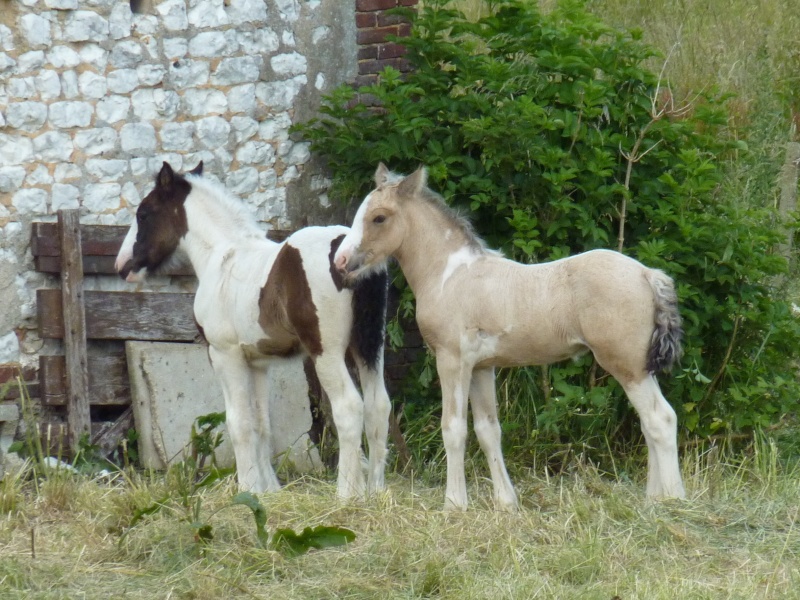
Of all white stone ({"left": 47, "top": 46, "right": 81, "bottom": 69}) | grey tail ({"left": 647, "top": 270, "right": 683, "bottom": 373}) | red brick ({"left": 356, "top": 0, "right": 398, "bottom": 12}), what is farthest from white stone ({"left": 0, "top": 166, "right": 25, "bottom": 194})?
grey tail ({"left": 647, "top": 270, "right": 683, "bottom": 373})

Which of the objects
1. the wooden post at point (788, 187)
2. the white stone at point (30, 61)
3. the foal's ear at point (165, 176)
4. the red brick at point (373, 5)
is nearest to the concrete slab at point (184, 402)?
the foal's ear at point (165, 176)

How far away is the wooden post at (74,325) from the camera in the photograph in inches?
277

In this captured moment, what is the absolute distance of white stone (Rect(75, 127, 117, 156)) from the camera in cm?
719

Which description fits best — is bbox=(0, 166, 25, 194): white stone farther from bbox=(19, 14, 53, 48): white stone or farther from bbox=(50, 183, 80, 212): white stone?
bbox=(19, 14, 53, 48): white stone

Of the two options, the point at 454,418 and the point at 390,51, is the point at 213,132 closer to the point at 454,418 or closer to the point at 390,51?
the point at 390,51

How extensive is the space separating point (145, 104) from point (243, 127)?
71cm

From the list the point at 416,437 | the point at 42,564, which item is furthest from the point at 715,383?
the point at 42,564

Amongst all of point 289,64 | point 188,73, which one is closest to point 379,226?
point 188,73

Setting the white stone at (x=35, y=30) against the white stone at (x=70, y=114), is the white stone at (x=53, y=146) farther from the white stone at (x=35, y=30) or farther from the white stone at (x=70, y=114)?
the white stone at (x=35, y=30)

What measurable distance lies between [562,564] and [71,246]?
12.1ft

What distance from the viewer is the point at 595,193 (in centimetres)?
709

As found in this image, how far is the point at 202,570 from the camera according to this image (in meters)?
4.93

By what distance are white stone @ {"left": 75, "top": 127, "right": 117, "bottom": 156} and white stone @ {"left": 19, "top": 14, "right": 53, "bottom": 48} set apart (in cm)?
58

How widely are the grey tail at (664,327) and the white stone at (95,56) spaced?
3.74m
